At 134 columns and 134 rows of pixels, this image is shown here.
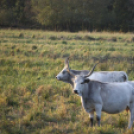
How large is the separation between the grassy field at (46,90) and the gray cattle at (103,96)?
1.35 feet

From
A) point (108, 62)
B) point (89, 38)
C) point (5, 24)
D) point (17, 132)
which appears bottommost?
point (17, 132)

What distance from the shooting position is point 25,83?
888 centimetres

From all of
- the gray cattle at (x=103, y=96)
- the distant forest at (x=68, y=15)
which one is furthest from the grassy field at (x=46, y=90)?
the distant forest at (x=68, y=15)

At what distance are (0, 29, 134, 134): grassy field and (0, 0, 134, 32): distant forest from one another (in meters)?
11.6

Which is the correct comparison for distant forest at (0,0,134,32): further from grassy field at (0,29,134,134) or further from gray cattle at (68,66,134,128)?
gray cattle at (68,66,134,128)

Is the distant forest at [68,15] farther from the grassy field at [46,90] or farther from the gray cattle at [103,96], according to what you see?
the gray cattle at [103,96]

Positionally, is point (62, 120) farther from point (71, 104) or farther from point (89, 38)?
point (89, 38)

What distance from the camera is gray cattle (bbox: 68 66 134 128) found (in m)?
5.40

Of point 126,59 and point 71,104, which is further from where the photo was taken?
point 126,59

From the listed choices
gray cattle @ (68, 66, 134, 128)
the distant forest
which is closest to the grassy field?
gray cattle @ (68, 66, 134, 128)

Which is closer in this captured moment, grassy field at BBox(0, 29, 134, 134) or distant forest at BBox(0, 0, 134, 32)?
grassy field at BBox(0, 29, 134, 134)

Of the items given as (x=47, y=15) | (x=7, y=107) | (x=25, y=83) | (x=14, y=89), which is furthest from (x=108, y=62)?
(x=47, y=15)

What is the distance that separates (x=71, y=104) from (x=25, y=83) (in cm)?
231

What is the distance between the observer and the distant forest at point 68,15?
27.3m
